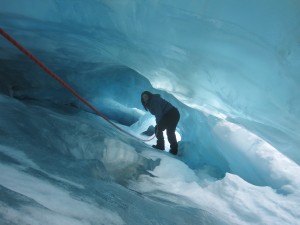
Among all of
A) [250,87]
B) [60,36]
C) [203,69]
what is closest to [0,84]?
[60,36]

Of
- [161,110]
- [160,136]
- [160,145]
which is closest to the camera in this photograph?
[161,110]

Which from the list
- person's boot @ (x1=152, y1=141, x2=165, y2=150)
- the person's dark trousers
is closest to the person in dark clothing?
the person's dark trousers

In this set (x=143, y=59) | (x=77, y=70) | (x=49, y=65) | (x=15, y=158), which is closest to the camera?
(x=15, y=158)

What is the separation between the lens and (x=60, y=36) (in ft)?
18.4

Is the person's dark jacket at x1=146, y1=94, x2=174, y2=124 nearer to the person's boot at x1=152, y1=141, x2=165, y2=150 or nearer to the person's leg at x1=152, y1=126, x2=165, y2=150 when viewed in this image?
the person's leg at x1=152, y1=126, x2=165, y2=150

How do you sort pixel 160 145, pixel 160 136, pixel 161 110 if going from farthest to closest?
pixel 160 145 < pixel 160 136 < pixel 161 110

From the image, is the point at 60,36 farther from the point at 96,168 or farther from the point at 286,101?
the point at 286,101

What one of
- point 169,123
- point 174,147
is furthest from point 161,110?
point 174,147

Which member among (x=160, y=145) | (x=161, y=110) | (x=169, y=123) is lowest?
(x=160, y=145)

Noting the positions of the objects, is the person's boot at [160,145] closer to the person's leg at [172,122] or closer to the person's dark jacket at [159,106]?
the person's leg at [172,122]

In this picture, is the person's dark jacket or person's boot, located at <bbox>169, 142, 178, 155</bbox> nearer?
the person's dark jacket

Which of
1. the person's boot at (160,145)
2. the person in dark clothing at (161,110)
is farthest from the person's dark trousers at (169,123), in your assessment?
the person's boot at (160,145)

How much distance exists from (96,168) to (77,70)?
17.1ft

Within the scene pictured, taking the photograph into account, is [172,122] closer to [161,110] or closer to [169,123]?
[169,123]
